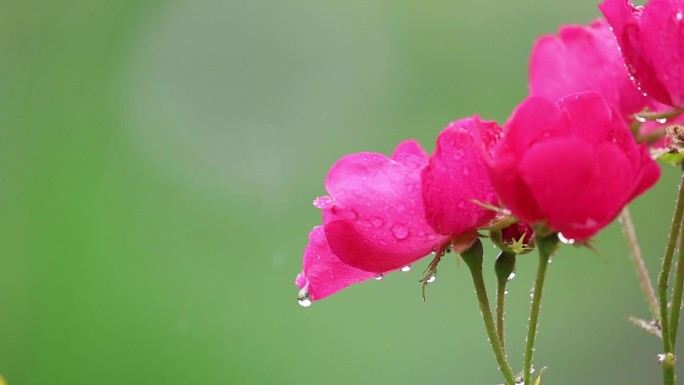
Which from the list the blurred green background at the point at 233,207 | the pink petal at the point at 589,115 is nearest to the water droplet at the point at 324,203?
the pink petal at the point at 589,115

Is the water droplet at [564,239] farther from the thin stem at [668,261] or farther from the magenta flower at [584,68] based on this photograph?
the magenta flower at [584,68]

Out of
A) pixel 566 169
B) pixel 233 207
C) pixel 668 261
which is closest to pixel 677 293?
pixel 668 261

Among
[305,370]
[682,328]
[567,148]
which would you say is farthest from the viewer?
[305,370]

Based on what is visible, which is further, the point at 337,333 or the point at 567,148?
the point at 337,333

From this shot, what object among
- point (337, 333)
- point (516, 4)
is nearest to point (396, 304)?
point (337, 333)

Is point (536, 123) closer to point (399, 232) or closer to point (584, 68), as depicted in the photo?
point (399, 232)

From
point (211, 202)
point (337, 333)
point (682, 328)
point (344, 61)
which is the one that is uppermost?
point (344, 61)

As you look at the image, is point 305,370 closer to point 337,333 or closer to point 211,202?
point 337,333
